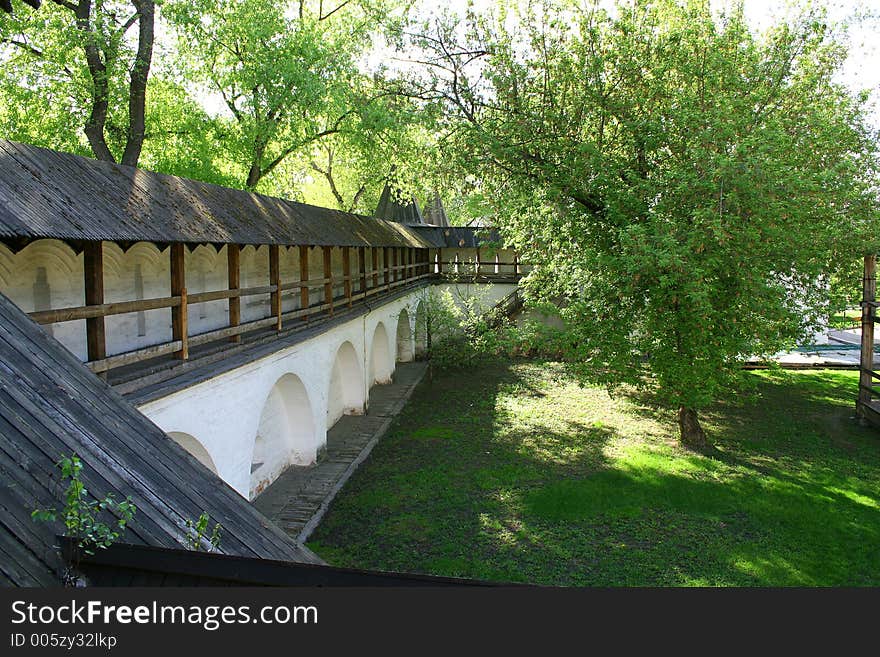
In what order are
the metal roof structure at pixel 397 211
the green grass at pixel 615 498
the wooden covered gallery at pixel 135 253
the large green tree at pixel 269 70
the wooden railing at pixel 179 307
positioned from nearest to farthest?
the wooden covered gallery at pixel 135 253, the wooden railing at pixel 179 307, the green grass at pixel 615 498, the large green tree at pixel 269 70, the metal roof structure at pixel 397 211

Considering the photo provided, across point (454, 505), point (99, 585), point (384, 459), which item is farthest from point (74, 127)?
point (99, 585)

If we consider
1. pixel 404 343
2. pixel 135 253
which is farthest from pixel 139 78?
pixel 404 343

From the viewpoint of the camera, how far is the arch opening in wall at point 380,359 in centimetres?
2031

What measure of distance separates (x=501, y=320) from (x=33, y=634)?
2422 cm

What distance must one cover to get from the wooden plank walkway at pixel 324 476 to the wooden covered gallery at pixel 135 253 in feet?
9.56

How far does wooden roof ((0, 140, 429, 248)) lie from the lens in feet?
17.8

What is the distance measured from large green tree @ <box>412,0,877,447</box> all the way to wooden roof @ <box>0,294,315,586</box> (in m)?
9.02

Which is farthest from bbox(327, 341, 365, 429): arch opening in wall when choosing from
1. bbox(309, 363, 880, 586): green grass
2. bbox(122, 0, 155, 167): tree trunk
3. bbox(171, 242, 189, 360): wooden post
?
bbox(171, 242, 189, 360): wooden post

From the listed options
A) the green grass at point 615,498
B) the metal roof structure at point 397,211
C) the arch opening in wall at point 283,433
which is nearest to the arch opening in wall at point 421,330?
the green grass at point 615,498

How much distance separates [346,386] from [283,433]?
14.2 ft

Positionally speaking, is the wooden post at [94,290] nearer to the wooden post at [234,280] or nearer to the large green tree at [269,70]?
the wooden post at [234,280]

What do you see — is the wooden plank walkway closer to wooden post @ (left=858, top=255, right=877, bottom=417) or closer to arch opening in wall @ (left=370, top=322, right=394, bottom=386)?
arch opening in wall @ (left=370, top=322, right=394, bottom=386)

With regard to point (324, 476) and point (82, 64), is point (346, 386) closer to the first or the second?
point (324, 476)

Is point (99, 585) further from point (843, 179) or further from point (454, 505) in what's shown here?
point (843, 179)
